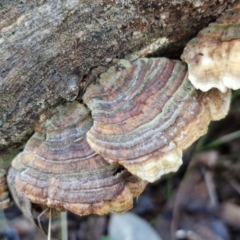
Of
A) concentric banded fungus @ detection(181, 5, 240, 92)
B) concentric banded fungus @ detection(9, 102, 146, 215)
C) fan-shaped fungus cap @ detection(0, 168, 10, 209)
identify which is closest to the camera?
concentric banded fungus @ detection(181, 5, 240, 92)

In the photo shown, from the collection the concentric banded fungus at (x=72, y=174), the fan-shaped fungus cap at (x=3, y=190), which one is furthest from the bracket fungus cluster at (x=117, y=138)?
the fan-shaped fungus cap at (x=3, y=190)

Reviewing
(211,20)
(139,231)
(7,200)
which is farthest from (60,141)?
(139,231)

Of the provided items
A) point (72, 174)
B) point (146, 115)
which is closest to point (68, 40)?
point (146, 115)

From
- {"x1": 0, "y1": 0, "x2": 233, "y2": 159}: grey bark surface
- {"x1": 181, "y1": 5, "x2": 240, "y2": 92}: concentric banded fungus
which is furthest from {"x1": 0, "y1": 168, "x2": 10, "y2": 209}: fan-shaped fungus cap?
{"x1": 181, "y1": 5, "x2": 240, "y2": 92}: concentric banded fungus

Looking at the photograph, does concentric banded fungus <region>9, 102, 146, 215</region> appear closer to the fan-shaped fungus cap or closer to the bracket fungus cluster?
the bracket fungus cluster

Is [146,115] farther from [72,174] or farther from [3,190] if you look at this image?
[3,190]

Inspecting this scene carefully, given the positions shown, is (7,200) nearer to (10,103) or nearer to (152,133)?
(10,103)
